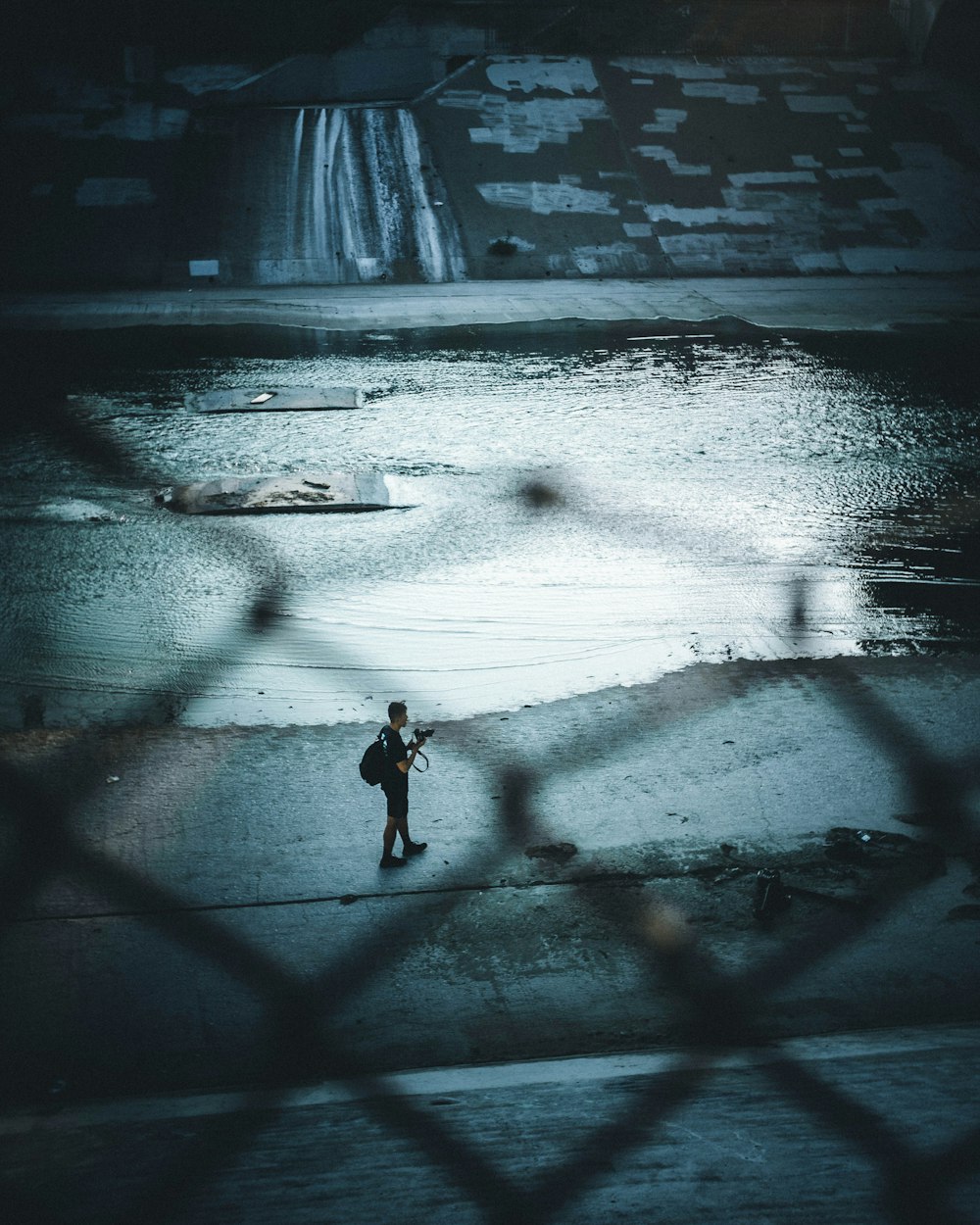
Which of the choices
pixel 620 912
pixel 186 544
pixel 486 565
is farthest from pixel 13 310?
pixel 620 912

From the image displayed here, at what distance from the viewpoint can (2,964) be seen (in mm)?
5773

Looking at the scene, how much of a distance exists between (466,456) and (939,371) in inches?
330

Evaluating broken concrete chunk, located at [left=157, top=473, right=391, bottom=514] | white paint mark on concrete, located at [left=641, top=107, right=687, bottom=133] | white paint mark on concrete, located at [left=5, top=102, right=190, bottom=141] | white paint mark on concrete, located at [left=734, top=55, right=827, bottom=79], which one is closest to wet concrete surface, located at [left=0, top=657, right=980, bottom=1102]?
broken concrete chunk, located at [left=157, top=473, right=391, bottom=514]

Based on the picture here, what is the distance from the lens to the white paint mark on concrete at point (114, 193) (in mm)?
23297

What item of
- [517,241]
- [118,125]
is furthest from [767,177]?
[118,125]

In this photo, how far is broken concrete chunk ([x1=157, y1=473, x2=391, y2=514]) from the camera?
38.3 ft

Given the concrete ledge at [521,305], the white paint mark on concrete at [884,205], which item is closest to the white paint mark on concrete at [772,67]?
the white paint mark on concrete at [884,205]

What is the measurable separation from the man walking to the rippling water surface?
5.29 ft

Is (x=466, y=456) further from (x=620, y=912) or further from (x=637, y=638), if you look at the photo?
(x=620, y=912)

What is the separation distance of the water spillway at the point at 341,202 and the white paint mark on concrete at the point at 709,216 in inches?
192

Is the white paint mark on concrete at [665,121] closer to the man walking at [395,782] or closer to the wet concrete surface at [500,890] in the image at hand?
the wet concrete surface at [500,890]

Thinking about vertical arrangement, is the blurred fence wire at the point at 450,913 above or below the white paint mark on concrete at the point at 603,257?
below

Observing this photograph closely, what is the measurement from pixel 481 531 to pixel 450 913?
568 centimetres

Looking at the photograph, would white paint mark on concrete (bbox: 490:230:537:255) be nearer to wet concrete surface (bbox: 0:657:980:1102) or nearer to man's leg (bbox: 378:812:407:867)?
wet concrete surface (bbox: 0:657:980:1102)
